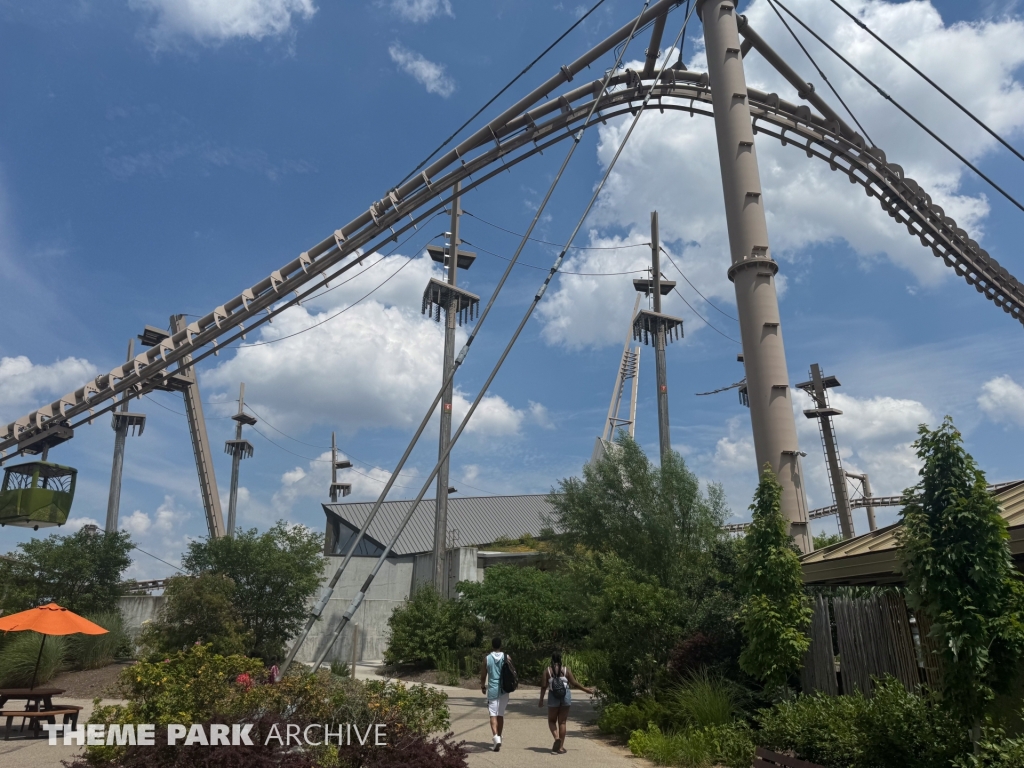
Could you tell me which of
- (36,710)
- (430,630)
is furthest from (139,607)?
(36,710)

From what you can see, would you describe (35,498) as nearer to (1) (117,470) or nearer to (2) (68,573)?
(2) (68,573)

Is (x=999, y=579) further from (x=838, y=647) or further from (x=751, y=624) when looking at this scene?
(x=838, y=647)

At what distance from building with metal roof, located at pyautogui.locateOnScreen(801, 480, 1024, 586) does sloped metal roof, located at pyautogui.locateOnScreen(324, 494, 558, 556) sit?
92.8ft

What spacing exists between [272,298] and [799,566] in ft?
53.2

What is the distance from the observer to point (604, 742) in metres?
12.6

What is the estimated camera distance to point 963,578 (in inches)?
275

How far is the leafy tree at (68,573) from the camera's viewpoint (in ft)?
86.7

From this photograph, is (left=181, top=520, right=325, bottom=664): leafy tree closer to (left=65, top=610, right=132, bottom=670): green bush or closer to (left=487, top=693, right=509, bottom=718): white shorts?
(left=65, top=610, right=132, bottom=670): green bush

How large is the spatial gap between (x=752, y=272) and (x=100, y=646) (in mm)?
23142

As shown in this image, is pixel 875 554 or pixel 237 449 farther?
pixel 237 449

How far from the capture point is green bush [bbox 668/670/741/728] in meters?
10.8

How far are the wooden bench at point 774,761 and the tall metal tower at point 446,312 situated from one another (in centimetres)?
1944

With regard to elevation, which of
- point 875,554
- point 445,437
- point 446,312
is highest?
point 446,312

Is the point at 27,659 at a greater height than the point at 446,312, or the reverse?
the point at 446,312
